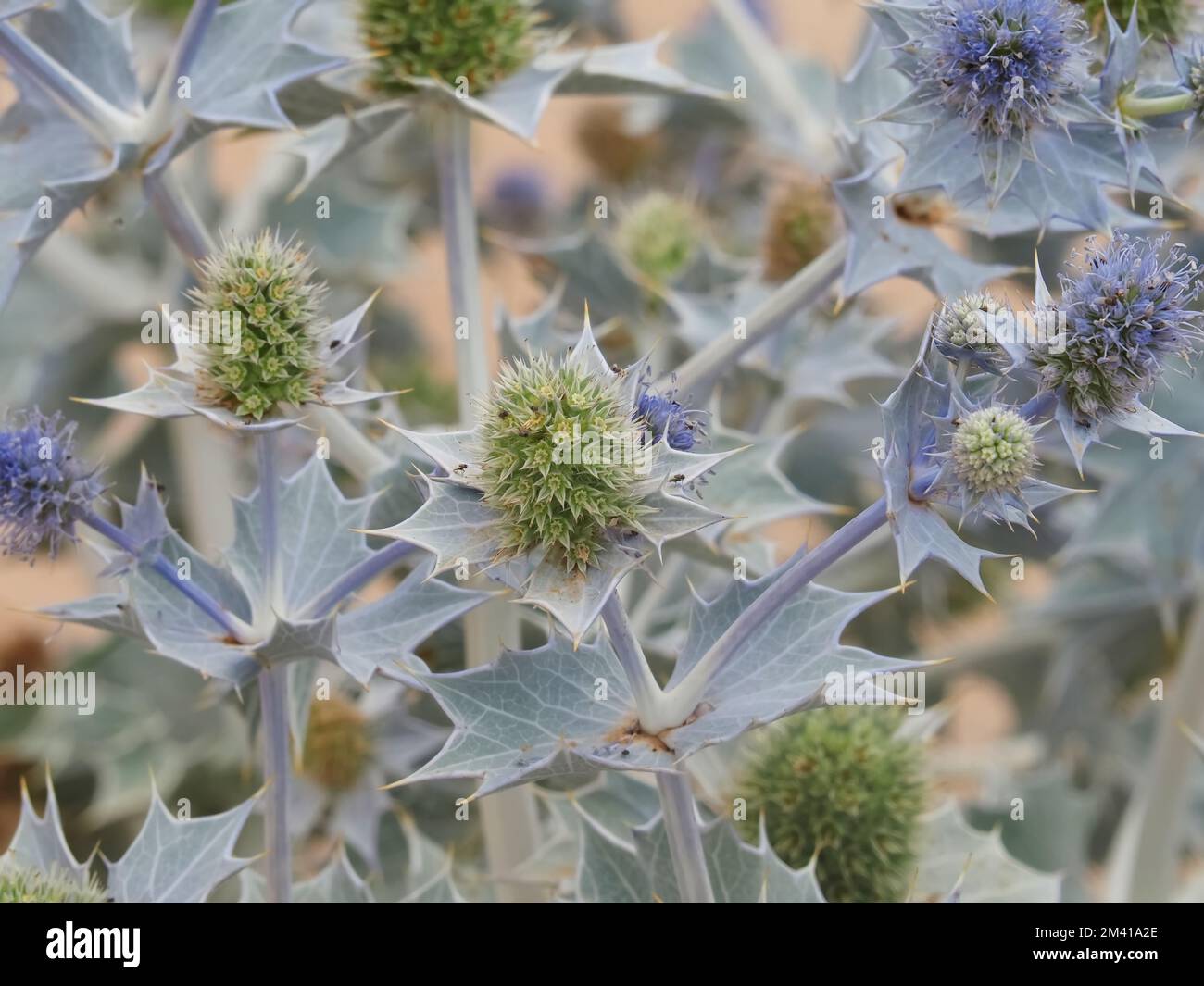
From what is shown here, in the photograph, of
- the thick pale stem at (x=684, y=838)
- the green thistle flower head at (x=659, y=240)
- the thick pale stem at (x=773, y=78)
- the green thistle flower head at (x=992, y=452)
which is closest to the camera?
the green thistle flower head at (x=992, y=452)

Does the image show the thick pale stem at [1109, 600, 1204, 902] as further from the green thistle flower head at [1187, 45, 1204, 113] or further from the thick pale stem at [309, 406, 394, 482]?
the thick pale stem at [309, 406, 394, 482]

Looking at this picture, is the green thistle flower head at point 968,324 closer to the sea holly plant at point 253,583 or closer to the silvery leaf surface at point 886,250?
the silvery leaf surface at point 886,250

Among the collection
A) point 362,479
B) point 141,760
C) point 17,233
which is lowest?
point 141,760

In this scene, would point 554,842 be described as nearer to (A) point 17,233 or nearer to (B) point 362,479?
(B) point 362,479

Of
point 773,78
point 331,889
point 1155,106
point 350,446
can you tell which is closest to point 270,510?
point 350,446

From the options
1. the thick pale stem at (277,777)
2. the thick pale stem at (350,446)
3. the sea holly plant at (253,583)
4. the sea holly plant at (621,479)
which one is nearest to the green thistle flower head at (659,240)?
the sea holly plant at (621,479)

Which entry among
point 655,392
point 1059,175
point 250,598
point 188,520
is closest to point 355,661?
point 250,598
